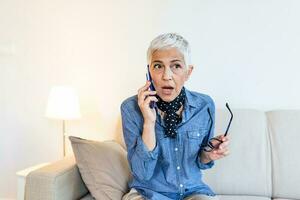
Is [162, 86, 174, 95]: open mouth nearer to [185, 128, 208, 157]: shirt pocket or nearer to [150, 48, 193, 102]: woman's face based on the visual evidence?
[150, 48, 193, 102]: woman's face

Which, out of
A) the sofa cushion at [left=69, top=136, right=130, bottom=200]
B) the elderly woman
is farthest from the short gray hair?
the sofa cushion at [left=69, top=136, right=130, bottom=200]

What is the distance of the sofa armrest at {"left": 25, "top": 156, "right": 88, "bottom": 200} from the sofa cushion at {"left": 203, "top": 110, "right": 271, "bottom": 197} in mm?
747

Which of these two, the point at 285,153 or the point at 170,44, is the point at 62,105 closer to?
the point at 170,44

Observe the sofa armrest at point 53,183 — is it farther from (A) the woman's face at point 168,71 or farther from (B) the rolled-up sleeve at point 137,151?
(A) the woman's face at point 168,71

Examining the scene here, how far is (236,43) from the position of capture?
2111 mm

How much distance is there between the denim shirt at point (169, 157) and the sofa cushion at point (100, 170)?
108mm

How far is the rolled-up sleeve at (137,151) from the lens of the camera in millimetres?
1312

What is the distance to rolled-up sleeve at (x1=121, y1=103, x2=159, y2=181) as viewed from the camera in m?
1.31

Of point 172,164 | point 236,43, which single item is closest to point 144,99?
point 172,164

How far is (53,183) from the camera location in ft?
4.63

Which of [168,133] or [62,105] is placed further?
[62,105]

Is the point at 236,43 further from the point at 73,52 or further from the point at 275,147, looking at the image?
the point at 73,52

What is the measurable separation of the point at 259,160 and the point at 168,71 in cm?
86

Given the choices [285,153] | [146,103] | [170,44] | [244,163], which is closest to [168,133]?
[146,103]
